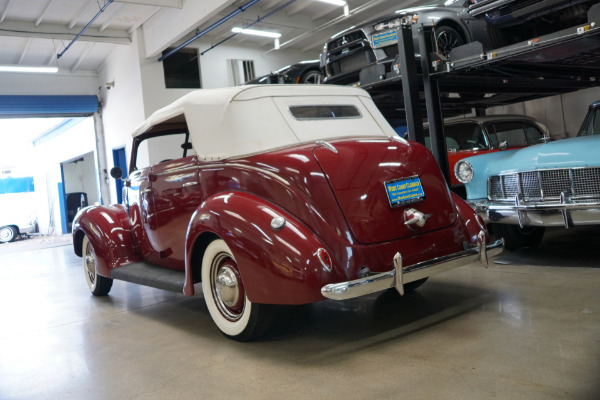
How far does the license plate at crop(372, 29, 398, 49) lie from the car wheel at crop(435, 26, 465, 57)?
552 millimetres

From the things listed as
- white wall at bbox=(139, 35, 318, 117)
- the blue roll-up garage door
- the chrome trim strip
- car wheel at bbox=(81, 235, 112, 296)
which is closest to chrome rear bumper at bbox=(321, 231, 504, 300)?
the chrome trim strip

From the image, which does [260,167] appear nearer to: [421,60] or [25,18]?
[421,60]

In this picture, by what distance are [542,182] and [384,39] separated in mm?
2605

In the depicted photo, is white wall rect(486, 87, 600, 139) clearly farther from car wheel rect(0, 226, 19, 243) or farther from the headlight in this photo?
car wheel rect(0, 226, 19, 243)

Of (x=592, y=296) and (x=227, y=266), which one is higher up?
(x=227, y=266)

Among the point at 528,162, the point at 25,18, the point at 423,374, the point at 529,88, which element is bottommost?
the point at 423,374

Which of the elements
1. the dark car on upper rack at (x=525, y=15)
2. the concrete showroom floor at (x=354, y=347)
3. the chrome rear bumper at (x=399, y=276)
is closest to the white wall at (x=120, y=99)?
the concrete showroom floor at (x=354, y=347)

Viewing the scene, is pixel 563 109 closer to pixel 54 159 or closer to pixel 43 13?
pixel 43 13

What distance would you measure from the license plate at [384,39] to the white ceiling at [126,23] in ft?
17.6

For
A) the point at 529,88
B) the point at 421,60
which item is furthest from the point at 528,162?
the point at 529,88

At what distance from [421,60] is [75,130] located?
17.2m

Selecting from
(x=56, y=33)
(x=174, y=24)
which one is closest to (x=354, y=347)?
(x=174, y=24)

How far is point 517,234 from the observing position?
559cm

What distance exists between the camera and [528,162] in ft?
15.6
